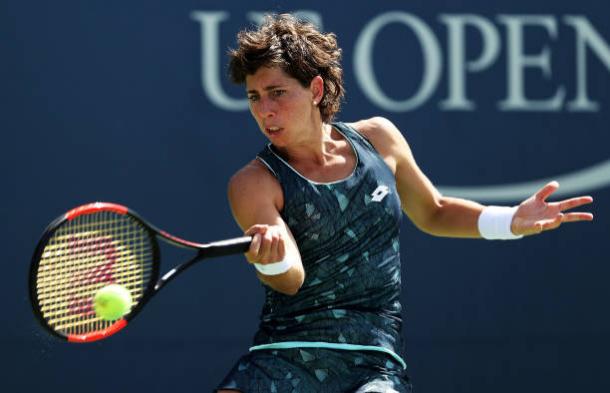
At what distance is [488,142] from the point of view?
574 centimetres

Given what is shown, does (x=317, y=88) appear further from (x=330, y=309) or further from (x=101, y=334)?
(x=101, y=334)

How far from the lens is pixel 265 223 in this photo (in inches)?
142

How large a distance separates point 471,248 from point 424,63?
822 millimetres

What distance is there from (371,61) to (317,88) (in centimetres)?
174

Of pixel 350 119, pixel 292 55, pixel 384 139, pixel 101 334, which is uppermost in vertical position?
pixel 292 55

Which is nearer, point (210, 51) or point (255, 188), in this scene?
point (255, 188)

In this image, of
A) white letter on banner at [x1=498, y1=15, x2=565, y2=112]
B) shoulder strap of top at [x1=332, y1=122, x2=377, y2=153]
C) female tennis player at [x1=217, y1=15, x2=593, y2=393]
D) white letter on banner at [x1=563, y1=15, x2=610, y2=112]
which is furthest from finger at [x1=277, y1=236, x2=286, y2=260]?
white letter on banner at [x1=563, y1=15, x2=610, y2=112]

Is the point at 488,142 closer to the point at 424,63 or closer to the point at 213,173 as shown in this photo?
the point at 424,63

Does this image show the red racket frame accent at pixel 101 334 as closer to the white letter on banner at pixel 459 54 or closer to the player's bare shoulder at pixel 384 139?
the player's bare shoulder at pixel 384 139

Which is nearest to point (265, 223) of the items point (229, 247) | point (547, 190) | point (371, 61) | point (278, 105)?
point (229, 247)

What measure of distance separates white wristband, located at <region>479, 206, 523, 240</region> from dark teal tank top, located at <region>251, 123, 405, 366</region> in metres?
0.38

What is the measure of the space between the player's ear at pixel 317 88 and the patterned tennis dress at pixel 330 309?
0.26m

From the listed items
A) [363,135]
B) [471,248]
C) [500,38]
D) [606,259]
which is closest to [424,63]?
[500,38]

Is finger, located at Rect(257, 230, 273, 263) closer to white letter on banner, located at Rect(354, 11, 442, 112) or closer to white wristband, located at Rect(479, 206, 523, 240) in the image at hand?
white wristband, located at Rect(479, 206, 523, 240)
